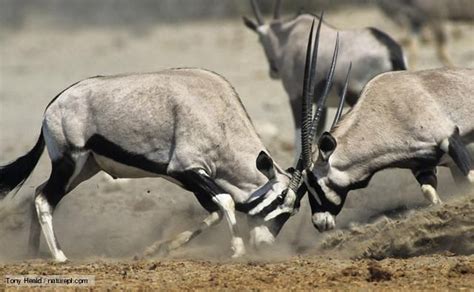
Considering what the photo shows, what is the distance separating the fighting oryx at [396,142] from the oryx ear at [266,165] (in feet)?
0.82

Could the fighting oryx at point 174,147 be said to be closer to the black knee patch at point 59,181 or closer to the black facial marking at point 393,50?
the black knee patch at point 59,181

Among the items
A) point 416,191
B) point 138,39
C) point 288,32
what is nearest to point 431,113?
point 416,191

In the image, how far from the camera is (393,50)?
41.1ft

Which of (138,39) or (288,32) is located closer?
(288,32)

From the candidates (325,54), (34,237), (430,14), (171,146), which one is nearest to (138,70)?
(430,14)

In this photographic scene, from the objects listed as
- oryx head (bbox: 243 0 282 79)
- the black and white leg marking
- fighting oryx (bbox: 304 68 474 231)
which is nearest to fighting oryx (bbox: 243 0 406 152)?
oryx head (bbox: 243 0 282 79)

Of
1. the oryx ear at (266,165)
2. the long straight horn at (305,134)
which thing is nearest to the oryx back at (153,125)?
the oryx ear at (266,165)

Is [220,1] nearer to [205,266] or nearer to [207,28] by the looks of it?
[207,28]

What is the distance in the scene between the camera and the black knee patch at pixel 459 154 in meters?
9.17

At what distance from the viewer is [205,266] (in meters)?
8.45

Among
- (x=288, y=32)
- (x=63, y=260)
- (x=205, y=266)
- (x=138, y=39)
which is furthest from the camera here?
(x=138, y=39)

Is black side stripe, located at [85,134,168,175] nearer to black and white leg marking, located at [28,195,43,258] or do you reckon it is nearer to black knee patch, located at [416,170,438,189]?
black and white leg marking, located at [28,195,43,258]

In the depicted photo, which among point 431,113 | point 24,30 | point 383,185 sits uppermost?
point 431,113

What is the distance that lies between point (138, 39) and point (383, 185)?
13.4 metres
